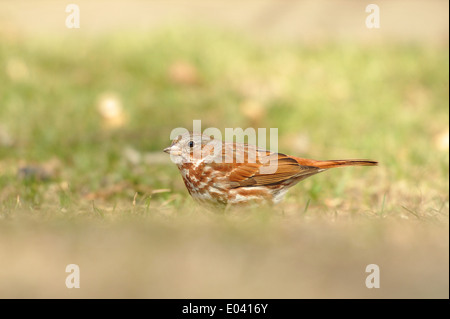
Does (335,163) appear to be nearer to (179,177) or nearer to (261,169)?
(261,169)

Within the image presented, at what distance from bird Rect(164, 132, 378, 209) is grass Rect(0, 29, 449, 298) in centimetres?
18

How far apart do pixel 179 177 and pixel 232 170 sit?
1386 millimetres

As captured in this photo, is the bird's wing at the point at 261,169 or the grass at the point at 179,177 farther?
the bird's wing at the point at 261,169

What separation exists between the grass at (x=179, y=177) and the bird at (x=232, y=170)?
0.58 feet

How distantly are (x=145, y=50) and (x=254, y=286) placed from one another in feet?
22.3

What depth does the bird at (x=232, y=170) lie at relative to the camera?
146 inches

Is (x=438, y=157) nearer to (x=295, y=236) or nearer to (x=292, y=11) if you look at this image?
(x=295, y=236)

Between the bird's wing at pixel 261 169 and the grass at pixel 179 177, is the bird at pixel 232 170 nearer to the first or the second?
the bird's wing at pixel 261 169

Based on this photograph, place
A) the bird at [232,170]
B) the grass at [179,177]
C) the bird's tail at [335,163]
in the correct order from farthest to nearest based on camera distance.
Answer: the bird's tail at [335,163], the bird at [232,170], the grass at [179,177]

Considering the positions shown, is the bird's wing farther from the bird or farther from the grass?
the grass

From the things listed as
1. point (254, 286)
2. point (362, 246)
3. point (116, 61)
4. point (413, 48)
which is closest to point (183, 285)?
point (254, 286)

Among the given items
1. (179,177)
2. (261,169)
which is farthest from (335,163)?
(179,177)

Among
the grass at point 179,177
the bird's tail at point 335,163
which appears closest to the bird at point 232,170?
the bird's tail at point 335,163

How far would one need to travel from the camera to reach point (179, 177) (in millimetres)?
5098
